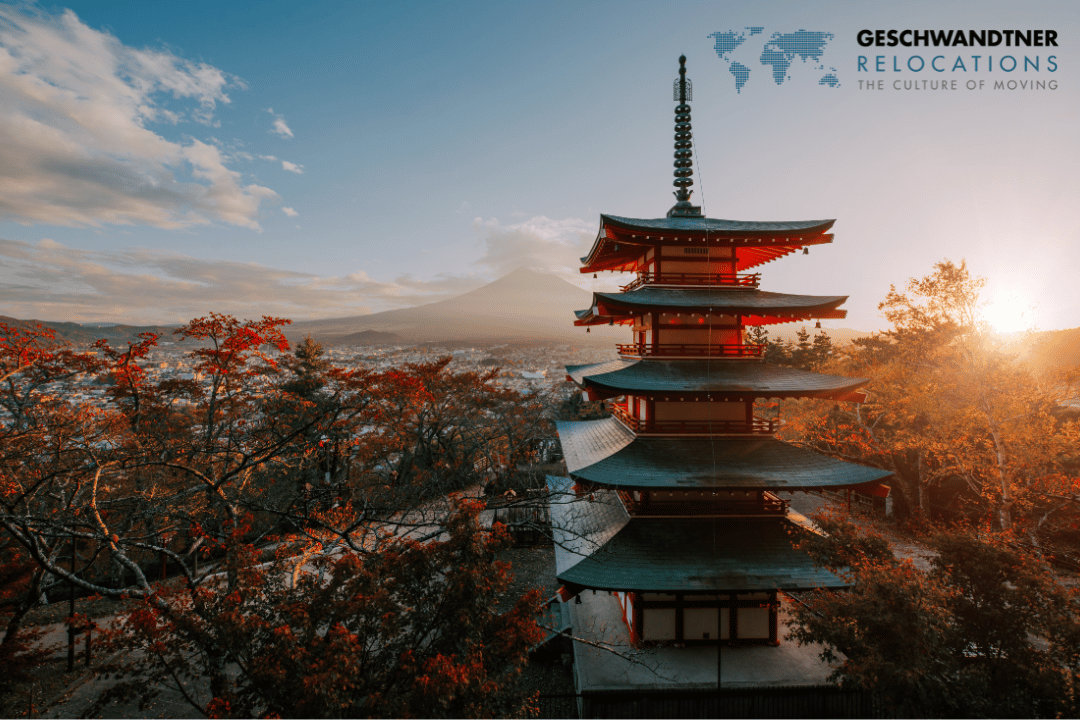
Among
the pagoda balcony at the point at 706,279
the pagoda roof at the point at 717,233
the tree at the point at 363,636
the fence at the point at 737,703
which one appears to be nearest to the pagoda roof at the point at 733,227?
the pagoda roof at the point at 717,233

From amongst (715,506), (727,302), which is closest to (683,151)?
(727,302)

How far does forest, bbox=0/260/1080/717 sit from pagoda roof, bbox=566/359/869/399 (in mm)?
3307

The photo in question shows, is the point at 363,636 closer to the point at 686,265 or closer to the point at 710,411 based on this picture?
the point at 710,411

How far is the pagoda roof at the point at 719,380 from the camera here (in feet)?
32.8

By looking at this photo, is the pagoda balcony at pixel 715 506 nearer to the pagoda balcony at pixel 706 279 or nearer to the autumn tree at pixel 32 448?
the pagoda balcony at pixel 706 279

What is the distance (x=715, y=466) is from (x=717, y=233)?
5.92 m

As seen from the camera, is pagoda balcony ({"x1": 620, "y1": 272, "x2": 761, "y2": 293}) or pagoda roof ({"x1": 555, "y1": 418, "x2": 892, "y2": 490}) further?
pagoda balcony ({"x1": 620, "y1": 272, "x2": 761, "y2": 293})

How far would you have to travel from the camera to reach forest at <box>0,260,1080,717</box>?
668 cm

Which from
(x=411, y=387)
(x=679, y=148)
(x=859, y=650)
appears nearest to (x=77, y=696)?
(x=411, y=387)

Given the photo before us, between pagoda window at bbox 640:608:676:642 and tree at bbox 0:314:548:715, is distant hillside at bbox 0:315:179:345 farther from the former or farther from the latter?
pagoda window at bbox 640:608:676:642

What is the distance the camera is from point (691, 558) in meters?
9.68

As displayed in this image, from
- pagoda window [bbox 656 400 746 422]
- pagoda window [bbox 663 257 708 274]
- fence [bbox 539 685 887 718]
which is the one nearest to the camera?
fence [bbox 539 685 887 718]

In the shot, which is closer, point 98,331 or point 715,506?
point 715,506

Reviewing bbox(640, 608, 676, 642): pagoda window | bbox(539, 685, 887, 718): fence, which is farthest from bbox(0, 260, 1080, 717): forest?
bbox(640, 608, 676, 642): pagoda window
